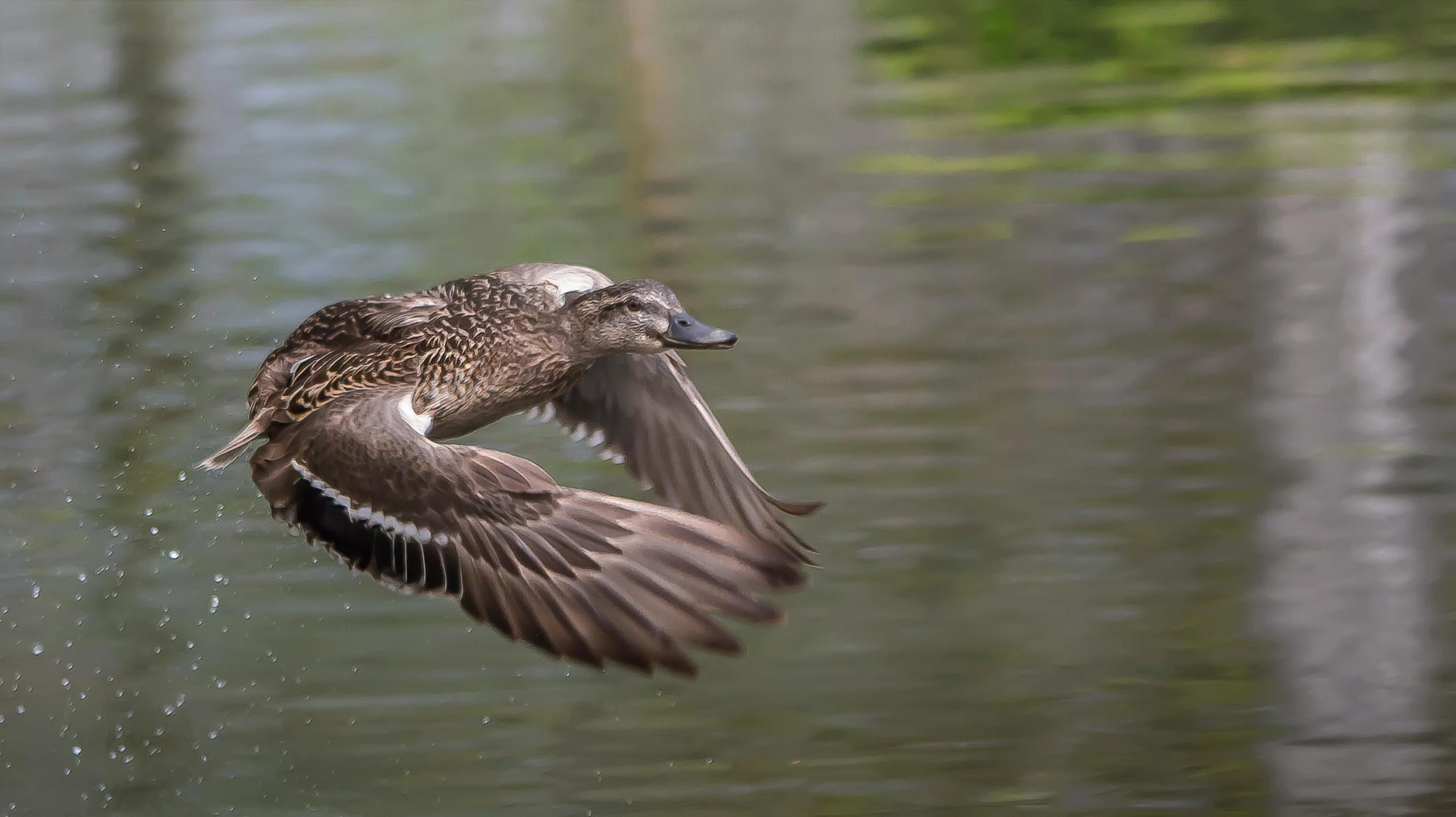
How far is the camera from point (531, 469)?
431 centimetres

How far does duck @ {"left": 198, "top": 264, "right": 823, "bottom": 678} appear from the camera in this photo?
3941 millimetres

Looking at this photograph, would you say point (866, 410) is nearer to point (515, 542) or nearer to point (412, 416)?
point (412, 416)

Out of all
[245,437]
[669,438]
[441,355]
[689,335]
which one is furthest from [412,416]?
[669,438]

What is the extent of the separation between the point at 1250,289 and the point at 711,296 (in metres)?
2.72

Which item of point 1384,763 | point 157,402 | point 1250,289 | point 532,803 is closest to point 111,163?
point 157,402

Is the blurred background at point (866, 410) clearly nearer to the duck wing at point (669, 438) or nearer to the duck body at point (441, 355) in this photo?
the duck wing at point (669, 438)

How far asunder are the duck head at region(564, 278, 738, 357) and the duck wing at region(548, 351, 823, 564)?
0.48m

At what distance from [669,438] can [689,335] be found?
0.73 m

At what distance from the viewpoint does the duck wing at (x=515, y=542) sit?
3.89 meters

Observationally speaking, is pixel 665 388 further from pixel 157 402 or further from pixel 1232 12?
pixel 1232 12

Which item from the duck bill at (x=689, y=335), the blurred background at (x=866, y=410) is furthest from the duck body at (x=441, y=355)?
the blurred background at (x=866, y=410)

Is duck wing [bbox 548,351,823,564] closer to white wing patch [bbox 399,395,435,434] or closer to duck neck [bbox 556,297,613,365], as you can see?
duck neck [bbox 556,297,613,365]

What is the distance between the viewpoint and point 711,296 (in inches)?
388

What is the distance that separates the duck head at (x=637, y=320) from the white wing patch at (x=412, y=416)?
0.47 m
